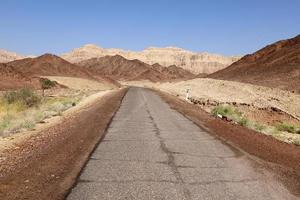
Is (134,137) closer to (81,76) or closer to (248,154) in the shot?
(248,154)

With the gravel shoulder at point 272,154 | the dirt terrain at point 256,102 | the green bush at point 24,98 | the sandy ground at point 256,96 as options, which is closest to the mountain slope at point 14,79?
the dirt terrain at point 256,102

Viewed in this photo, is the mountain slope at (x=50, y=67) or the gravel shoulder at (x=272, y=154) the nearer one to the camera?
the gravel shoulder at (x=272, y=154)

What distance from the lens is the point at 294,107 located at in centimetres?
4281

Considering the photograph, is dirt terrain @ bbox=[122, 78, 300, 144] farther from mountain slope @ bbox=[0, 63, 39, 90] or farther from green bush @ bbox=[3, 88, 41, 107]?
mountain slope @ bbox=[0, 63, 39, 90]

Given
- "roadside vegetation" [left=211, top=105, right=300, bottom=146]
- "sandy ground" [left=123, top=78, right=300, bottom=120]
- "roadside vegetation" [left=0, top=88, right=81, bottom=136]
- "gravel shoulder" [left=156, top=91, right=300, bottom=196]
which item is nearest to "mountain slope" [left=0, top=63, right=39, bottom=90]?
"sandy ground" [left=123, top=78, right=300, bottom=120]

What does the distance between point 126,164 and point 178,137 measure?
4.76m

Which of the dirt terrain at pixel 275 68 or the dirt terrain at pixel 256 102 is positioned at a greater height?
the dirt terrain at pixel 275 68

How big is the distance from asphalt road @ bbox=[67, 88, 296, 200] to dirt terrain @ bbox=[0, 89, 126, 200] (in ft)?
1.10

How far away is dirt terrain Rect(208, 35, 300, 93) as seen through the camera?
69.6m

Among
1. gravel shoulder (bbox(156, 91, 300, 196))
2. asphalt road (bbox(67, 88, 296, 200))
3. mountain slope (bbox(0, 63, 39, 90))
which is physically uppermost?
asphalt road (bbox(67, 88, 296, 200))

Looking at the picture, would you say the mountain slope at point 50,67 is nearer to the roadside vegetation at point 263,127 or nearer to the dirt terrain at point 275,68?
the dirt terrain at point 275,68

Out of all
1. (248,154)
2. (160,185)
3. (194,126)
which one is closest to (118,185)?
(160,185)

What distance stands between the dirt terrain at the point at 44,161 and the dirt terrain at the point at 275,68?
49723 millimetres

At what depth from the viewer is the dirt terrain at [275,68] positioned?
69625mm
